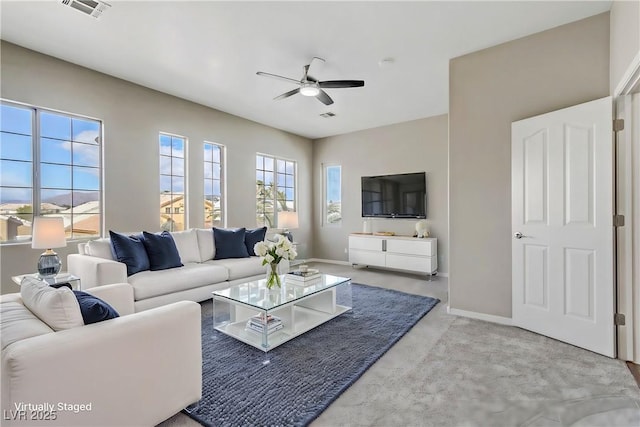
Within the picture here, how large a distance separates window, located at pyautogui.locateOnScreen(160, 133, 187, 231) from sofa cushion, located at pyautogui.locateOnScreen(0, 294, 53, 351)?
2.93 metres

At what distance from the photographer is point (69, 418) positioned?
1.19 meters

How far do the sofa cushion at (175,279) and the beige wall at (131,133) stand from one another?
110cm

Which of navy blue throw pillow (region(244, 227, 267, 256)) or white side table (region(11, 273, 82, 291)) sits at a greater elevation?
navy blue throw pillow (region(244, 227, 267, 256))

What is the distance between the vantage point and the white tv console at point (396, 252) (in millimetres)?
5035

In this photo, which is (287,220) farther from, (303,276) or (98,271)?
(98,271)

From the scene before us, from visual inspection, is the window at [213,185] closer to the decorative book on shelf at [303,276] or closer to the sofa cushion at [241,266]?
the sofa cushion at [241,266]

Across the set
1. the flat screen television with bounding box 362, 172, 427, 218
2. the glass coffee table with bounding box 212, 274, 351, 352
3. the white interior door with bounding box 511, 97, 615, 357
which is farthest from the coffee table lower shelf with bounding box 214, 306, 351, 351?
the flat screen television with bounding box 362, 172, 427, 218

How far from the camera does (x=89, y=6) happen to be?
2424 mm

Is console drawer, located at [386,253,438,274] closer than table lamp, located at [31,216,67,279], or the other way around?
table lamp, located at [31,216,67,279]

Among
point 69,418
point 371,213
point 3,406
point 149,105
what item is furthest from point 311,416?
point 371,213

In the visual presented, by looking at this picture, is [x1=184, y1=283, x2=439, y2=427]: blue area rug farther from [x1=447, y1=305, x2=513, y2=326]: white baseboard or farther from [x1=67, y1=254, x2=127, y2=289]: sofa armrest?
[x1=67, y1=254, x2=127, y2=289]: sofa armrest

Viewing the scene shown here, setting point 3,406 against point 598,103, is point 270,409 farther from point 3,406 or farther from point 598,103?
point 598,103

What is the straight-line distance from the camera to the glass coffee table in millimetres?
2492

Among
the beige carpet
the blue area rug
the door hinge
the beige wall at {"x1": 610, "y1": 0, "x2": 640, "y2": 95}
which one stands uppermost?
the beige wall at {"x1": 610, "y1": 0, "x2": 640, "y2": 95}
